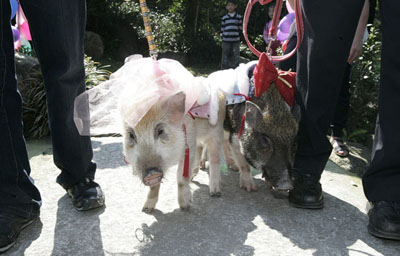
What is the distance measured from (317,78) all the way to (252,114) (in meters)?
0.58

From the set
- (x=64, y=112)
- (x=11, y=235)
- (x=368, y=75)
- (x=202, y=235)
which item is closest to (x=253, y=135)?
(x=202, y=235)

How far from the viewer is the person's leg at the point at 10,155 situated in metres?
2.43

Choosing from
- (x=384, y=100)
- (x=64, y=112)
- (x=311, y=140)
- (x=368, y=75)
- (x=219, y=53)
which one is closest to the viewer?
(x=384, y=100)

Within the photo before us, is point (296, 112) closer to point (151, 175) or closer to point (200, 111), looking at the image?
point (200, 111)

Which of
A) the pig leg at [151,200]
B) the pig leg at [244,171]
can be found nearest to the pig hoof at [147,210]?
the pig leg at [151,200]

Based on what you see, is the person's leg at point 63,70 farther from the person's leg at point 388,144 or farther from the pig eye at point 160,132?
the person's leg at point 388,144

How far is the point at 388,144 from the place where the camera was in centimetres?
256

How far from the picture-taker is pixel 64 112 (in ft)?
9.23

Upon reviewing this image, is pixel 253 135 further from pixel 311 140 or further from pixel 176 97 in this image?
pixel 176 97

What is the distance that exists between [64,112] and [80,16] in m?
0.75

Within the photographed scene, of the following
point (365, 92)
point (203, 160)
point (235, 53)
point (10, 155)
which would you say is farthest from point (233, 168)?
point (235, 53)

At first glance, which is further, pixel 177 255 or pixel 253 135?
pixel 253 135

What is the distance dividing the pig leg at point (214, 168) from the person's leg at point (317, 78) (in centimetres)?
65

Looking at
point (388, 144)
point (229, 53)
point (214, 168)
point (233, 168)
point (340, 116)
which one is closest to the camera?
point (388, 144)
